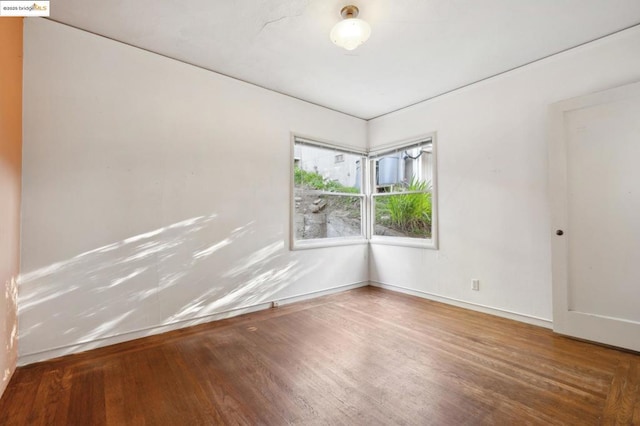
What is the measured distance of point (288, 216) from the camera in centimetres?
367

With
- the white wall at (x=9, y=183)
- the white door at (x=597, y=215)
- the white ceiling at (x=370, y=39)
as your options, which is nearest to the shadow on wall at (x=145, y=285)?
the white wall at (x=9, y=183)

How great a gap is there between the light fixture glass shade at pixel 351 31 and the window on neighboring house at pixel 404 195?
2.04 meters

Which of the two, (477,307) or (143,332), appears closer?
(143,332)

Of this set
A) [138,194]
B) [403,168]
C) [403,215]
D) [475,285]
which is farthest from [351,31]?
[475,285]

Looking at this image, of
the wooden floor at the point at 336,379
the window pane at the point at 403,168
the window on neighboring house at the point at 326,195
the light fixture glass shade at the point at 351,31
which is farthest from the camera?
the window pane at the point at 403,168

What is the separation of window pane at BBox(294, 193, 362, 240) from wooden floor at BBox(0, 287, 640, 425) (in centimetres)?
144

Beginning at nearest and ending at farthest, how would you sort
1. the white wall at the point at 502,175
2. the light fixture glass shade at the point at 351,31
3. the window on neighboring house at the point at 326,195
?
the light fixture glass shade at the point at 351,31, the white wall at the point at 502,175, the window on neighboring house at the point at 326,195

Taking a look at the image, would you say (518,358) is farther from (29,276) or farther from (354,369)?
(29,276)

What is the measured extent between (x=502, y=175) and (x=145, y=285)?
3813mm

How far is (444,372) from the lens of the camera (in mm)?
2053

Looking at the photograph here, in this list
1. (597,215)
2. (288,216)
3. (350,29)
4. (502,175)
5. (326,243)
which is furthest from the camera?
(326,243)

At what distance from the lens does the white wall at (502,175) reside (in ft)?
8.82

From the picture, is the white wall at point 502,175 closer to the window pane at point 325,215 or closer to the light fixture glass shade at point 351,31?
the window pane at point 325,215

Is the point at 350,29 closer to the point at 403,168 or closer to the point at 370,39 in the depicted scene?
the point at 370,39
